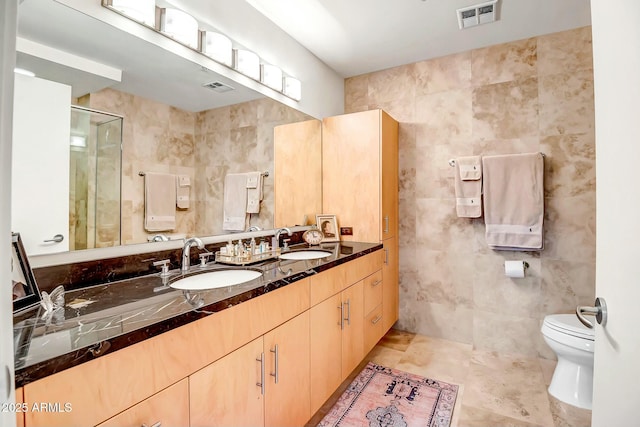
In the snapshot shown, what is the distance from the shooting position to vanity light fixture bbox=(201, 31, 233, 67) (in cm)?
164

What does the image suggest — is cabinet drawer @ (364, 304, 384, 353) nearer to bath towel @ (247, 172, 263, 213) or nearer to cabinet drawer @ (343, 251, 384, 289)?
cabinet drawer @ (343, 251, 384, 289)

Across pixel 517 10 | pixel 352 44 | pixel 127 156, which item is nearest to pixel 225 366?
pixel 127 156

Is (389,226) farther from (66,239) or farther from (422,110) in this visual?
(66,239)

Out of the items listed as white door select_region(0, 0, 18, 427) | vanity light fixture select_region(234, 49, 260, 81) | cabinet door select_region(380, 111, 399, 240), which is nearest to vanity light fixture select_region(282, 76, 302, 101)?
vanity light fixture select_region(234, 49, 260, 81)

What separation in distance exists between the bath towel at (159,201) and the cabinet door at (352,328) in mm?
1048

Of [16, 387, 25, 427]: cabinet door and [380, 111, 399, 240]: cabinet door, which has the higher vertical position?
[380, 111, 399, 240]: cabinet door

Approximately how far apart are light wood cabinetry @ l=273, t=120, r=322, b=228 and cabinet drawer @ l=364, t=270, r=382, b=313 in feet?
2.37

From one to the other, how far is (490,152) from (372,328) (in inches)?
65.2

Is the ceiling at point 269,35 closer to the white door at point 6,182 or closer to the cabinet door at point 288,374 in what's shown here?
the white door at point 6,182

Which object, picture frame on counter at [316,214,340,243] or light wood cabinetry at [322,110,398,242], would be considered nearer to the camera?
light wood cabinetry at [322,110,398,242]

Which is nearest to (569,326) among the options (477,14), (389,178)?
(389,178)

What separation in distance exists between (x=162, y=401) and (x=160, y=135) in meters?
1.16

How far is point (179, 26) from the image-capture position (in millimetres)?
1479

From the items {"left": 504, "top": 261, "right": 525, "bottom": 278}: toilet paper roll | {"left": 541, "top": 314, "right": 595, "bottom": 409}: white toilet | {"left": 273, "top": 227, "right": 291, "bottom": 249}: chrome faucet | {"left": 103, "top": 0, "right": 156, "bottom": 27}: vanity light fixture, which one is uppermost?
{"left": 103, "top": 0, "right": 156, "bottom": 27}: vanity light fixture
